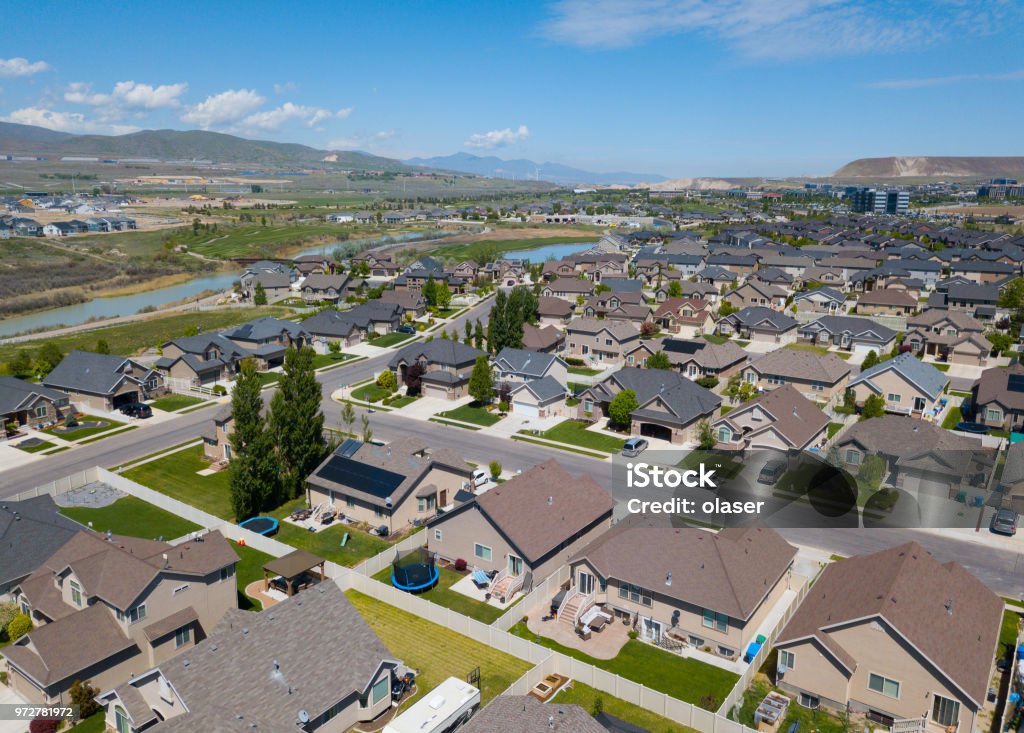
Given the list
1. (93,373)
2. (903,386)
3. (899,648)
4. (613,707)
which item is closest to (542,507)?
(613,707)

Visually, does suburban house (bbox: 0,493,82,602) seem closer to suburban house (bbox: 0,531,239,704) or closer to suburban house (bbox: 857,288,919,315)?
suburban house (bbox: 0,531,239,704)

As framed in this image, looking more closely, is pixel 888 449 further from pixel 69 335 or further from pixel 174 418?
pixel 69 335

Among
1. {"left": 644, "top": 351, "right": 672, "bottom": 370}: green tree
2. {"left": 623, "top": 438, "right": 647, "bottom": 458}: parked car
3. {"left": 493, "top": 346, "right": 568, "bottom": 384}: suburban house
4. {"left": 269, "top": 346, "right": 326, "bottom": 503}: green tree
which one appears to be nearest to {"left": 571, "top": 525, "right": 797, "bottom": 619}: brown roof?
{"left": 623, "top": 438, "right": 647, "bottom": 458}: parked car

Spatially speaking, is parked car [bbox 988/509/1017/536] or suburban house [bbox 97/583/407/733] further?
parked car [bbox 988/509/1017/536]

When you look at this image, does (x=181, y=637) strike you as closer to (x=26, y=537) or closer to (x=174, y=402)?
(x=26, y=537)

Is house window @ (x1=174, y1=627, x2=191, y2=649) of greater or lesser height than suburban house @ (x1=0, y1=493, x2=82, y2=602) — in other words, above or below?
below
